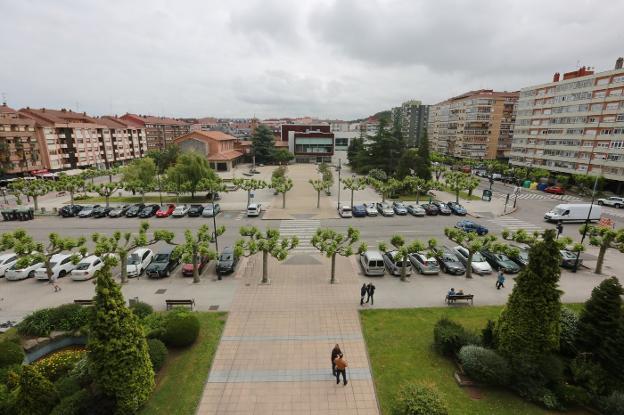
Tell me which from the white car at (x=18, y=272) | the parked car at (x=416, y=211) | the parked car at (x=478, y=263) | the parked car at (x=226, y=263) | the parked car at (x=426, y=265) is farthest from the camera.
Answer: the parked car at (x=416, y=211)

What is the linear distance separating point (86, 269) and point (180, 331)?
12990mm

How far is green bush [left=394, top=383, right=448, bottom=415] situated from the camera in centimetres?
1063

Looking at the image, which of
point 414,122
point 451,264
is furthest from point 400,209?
point 414,122

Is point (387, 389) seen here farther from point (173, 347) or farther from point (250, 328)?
point (173, 347)

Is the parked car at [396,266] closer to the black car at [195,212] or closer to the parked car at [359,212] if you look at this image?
the parked car at [359,212]

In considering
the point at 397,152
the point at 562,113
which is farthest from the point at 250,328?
the point at 562,113

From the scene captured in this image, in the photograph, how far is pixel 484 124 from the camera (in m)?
95.5

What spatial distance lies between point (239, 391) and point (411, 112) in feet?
553

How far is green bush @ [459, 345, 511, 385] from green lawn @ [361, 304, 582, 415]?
58cm

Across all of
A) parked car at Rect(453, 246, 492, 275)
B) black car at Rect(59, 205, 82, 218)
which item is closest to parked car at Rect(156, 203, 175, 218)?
black car at Rect(59, 205, 82, 218)

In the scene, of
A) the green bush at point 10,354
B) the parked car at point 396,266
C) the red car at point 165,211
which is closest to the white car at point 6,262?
the green bush at point 10,354

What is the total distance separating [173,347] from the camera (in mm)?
15969

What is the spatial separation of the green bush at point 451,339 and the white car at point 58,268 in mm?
23870

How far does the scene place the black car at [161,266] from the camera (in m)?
23.9
